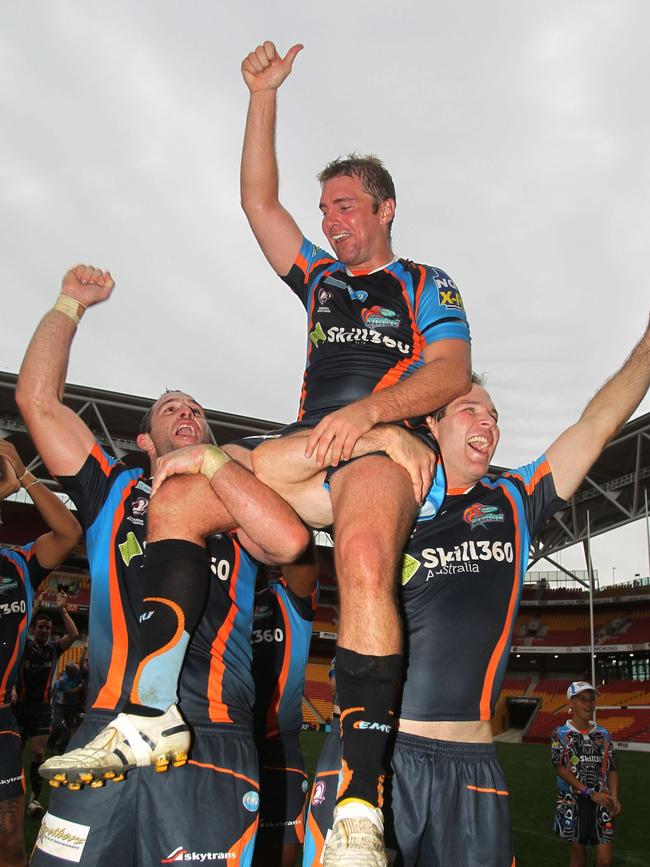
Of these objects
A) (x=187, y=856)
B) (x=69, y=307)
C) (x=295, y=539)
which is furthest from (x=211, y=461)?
(x=187, y=856)

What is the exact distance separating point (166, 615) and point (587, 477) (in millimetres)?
39965

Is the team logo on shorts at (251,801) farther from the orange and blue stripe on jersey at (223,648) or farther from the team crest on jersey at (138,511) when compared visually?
the team crest on jersey at (138,511)

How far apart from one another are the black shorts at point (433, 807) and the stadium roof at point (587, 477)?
28.7 m

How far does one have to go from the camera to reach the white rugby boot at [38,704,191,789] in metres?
2.80

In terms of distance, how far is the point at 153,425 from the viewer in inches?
182

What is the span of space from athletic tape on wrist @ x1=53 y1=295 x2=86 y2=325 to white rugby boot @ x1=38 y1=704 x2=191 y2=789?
219cm

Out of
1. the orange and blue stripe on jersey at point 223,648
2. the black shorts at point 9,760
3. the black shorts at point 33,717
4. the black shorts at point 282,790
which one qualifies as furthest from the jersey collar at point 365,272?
the black shorts at point 33,717

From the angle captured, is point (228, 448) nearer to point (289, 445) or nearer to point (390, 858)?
point (289, 445)

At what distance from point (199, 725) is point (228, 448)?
1263 mm

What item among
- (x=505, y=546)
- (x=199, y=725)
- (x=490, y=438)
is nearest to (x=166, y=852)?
(x=199, y=725)

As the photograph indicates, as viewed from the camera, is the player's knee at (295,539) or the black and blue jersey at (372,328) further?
the black and blue jersey at (372,328)

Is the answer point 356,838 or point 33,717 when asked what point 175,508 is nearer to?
point 356,838

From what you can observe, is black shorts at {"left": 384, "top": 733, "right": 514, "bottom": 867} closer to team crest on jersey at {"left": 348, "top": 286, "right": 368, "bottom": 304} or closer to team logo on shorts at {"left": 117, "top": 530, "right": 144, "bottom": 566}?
team logo on shorts at {"left": 117, "top": 530, "right": 144, "bottom": 566}

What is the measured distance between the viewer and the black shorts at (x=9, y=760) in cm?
637
